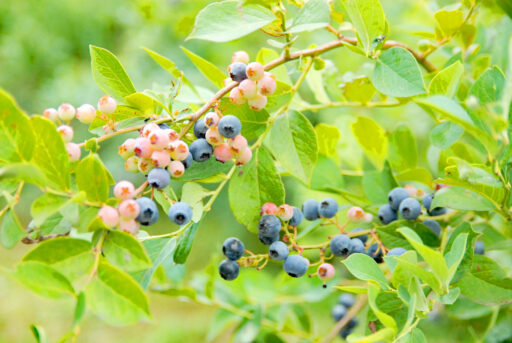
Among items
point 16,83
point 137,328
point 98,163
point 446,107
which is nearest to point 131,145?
point 98,163

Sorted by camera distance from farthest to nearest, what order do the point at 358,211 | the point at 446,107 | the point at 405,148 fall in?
the point at 405,148
the point at 358,211
the point at 446,107

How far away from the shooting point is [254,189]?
0.51m

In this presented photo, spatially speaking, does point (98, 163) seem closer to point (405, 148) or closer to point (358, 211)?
point (358, 211)

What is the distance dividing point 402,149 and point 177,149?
39 centimetres

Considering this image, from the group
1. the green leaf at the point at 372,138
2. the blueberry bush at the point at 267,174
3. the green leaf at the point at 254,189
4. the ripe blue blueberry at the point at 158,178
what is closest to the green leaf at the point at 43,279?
the blueberry bush at the point at 267,174

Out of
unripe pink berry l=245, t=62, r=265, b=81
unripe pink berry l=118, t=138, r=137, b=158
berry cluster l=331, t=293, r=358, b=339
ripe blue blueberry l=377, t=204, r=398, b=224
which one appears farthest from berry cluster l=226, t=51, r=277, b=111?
berry cluster l=331, t=293, r=358, b=339

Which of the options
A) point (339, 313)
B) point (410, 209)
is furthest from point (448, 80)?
point (339, 313)

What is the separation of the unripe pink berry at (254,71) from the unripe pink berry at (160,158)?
0.35 feet

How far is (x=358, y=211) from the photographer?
0.57 m

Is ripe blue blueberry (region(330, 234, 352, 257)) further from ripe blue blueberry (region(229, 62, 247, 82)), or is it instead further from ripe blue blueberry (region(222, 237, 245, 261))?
ripe blue blueberry (region(229, 62, 247, 82))

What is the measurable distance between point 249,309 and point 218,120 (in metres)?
0.55

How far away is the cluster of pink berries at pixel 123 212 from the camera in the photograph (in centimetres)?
37

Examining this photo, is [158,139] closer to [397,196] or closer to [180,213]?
[180,213]

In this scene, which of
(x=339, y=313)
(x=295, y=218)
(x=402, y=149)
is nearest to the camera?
(x=295, y=218)
